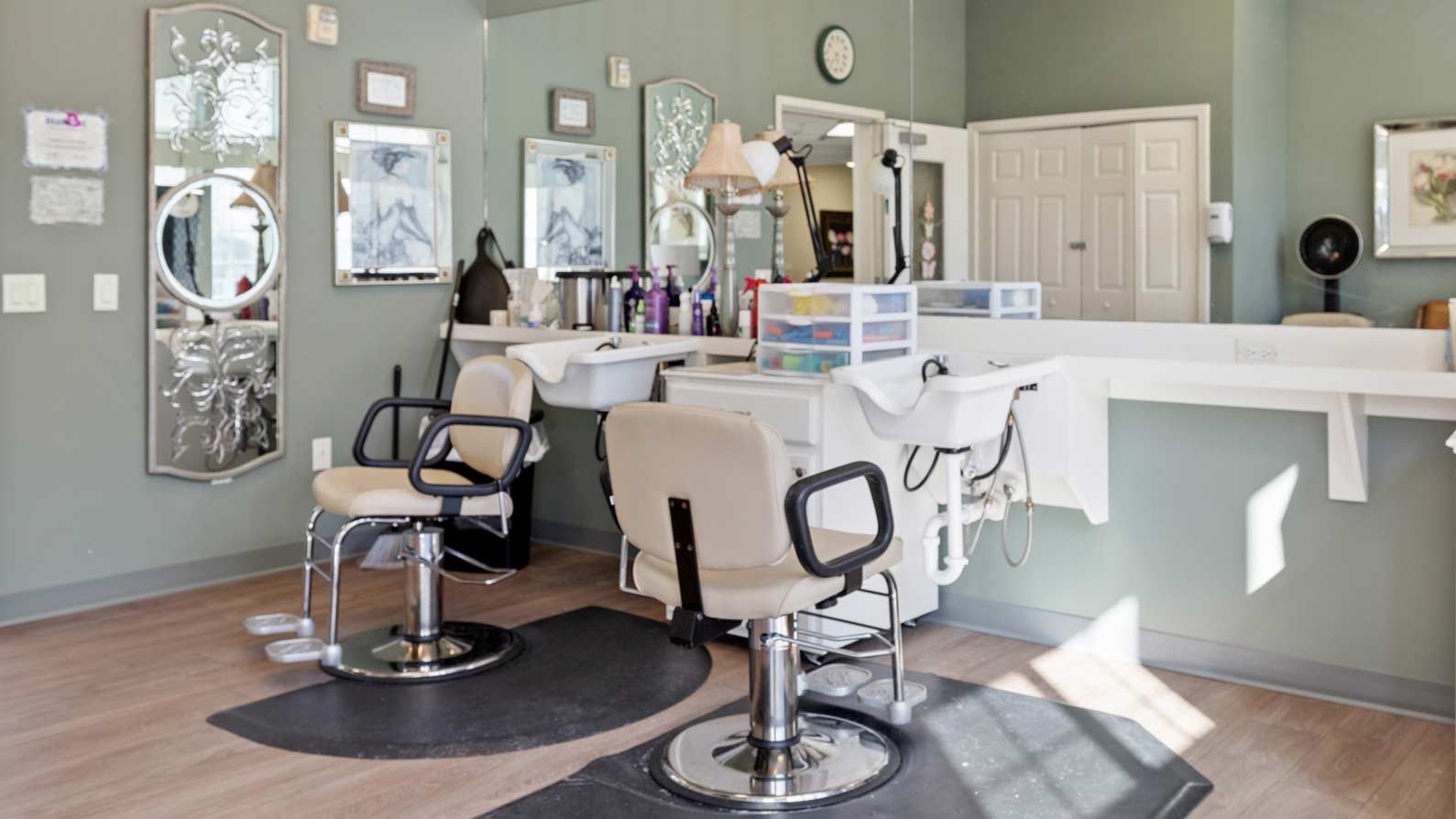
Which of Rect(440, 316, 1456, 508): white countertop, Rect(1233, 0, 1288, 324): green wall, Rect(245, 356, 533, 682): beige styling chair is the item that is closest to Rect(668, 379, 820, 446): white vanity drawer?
Rect(440, 316, 1456, 508): white countertop

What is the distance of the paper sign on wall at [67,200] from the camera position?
12.7 feet

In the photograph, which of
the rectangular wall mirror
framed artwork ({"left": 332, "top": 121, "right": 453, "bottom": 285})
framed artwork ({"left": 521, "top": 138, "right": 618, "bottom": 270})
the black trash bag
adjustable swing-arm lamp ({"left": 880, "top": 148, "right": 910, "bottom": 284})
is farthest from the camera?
the black trash bag

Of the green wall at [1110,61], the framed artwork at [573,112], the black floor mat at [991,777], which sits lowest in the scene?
the black floor mat at [991,777]

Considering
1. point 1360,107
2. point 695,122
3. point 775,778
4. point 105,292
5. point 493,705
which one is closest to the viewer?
point 775,778

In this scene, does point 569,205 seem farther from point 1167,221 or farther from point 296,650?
point 1167,221

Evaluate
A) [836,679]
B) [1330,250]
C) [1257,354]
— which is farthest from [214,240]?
[1330,250]

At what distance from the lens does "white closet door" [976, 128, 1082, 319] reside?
3375 millimetres

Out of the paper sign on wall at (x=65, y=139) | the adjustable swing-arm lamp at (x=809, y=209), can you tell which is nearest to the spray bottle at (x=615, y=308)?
the adjustable swing-arm lamp at (x=809, y=209)

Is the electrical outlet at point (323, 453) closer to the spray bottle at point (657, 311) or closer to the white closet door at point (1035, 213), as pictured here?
the spray bottle at point (657, 311)

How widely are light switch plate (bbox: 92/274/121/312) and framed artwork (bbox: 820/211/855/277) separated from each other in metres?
2.25

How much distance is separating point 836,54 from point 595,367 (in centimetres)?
124

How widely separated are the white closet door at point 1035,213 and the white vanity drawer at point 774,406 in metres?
0.67

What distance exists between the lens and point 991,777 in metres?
2.74

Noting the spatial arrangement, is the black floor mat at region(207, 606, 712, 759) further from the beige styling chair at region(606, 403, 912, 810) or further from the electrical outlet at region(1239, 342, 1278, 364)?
the electrical outlet at region(1239, 342, 1278, 364)
